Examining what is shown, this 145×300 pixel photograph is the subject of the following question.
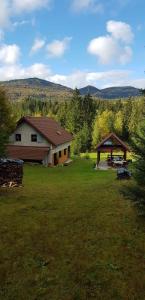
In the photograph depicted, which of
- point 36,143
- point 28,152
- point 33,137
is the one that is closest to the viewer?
point 28,152

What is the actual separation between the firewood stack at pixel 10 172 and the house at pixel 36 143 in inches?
855

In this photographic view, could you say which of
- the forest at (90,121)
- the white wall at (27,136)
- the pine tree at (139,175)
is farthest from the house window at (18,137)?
the pine tree at (139,175)

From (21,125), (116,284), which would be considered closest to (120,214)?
(116,284)

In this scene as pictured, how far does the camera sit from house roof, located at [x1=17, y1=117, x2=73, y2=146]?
46781 mm

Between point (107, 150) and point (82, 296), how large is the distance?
3651cm

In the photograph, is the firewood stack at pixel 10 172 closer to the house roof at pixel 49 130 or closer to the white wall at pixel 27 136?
the house roof at pixel 49 130

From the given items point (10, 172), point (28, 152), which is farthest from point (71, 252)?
point (28, 152)

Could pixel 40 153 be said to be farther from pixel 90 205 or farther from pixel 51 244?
pixel 51 244

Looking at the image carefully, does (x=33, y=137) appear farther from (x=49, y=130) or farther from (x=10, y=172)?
(x=10, y=172)

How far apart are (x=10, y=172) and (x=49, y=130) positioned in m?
27.3

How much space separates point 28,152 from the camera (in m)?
46.8

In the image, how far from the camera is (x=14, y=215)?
15.0 metres

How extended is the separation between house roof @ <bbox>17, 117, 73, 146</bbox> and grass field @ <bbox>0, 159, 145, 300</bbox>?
1168 inches

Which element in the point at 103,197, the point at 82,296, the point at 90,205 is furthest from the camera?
the point at 103,197
